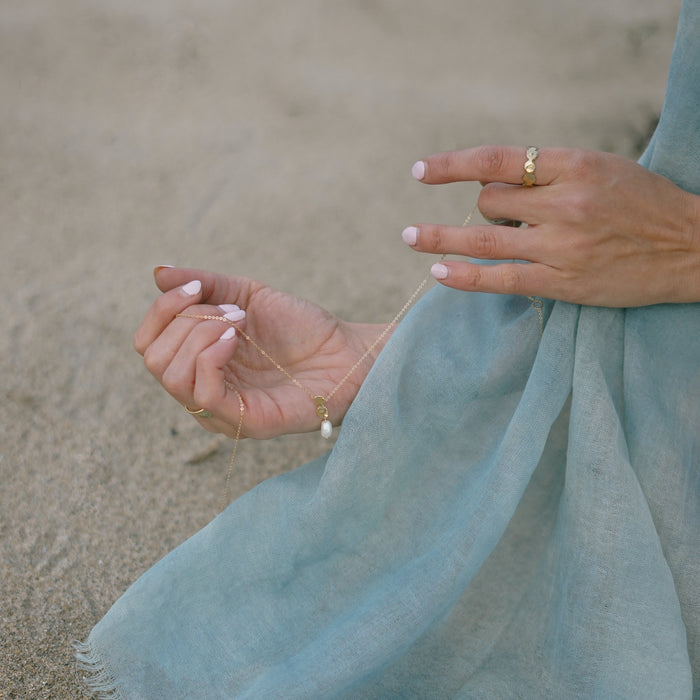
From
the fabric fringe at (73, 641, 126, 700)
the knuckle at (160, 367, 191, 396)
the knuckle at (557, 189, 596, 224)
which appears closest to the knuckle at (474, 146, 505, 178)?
the knuckle at (557, 189, 596, 224)

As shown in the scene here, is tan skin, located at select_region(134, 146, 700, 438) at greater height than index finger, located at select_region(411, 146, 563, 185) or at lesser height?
lesser

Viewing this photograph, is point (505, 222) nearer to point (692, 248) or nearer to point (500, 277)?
point (500, 277)

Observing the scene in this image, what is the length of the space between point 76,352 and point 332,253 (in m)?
0.84

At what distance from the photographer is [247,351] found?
1241 mm

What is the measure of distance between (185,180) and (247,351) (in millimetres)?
1426

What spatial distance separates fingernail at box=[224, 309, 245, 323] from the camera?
1139mm

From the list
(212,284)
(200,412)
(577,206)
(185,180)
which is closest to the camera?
(577,206)

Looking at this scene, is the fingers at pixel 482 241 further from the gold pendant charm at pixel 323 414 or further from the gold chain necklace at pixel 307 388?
the gold pendant charm at pixel 323 414

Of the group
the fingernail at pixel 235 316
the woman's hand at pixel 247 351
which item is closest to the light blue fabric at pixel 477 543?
the woman's hand at pixel 247 351

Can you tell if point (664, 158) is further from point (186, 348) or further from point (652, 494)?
point (186, 348)

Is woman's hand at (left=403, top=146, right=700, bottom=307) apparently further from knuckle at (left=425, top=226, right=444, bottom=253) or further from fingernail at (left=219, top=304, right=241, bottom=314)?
fingernail at (left=219, top=304, right=241, bottom=314)

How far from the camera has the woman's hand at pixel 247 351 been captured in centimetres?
107

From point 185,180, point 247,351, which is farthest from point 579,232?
point 185,180

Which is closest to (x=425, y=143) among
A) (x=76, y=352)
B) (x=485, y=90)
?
(x=485, y=90)
